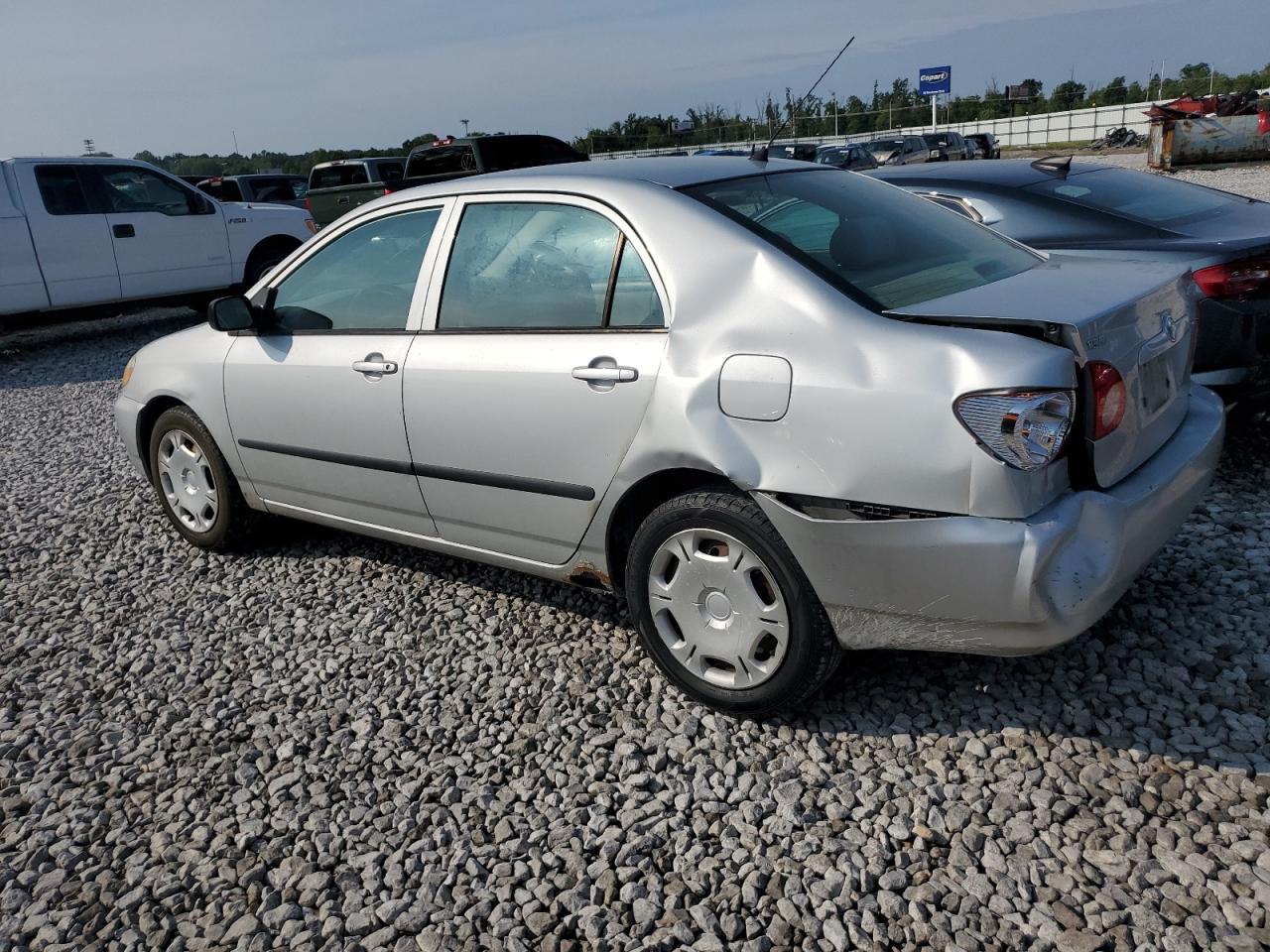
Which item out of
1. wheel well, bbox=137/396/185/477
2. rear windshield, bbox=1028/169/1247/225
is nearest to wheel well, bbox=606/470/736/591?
wheel well, bbox=137/396/185/477

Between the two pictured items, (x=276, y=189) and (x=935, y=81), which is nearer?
(x=276, y=189)

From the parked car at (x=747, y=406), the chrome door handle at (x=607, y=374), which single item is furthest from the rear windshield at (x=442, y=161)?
the chrome door handle at (x=607, y=374)

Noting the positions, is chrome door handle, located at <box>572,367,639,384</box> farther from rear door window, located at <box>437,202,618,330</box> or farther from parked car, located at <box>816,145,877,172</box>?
parked car, located at <box>816,145,877,172</box>

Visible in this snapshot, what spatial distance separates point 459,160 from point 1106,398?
12593 millimetres

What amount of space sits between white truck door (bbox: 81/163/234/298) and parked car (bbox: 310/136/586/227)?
8.44 ft

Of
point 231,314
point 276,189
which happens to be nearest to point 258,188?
point 276,189

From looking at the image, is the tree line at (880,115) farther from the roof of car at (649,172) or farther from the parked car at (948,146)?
the roof of car at (649,172)

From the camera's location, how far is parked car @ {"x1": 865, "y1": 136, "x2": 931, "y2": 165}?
91.8ft

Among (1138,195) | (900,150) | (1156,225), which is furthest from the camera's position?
(900,150)

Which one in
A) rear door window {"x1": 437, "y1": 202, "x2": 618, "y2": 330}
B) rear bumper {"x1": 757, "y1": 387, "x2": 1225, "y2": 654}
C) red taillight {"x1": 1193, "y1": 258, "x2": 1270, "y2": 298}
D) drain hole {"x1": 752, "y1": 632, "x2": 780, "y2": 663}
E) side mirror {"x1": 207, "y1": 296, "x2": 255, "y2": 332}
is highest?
rear door window {"x1": 437, "y1": 202, "x2": 618, "y2": 330}

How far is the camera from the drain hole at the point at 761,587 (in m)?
2.90

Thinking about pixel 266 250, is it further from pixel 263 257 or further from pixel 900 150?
pixel 900 150

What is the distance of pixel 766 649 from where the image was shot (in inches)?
117

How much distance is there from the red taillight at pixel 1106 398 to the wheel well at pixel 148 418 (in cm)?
391
